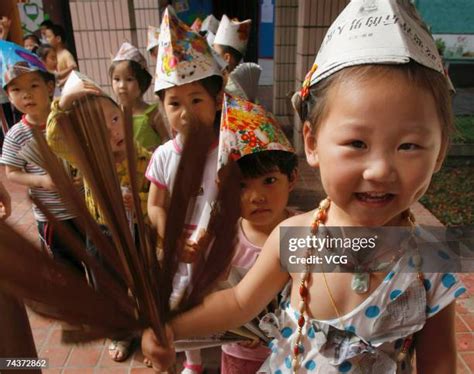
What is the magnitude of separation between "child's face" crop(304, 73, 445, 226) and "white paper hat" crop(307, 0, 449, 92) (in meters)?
0.05

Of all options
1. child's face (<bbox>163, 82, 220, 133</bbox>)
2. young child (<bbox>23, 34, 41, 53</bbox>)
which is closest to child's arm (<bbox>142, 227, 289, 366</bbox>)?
child's face (<bbox>163, 82, 220, 133</bbox>)

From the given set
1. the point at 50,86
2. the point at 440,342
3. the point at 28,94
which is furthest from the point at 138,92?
the point at 440,342

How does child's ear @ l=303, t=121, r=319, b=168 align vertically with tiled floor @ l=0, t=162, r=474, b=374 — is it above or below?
above

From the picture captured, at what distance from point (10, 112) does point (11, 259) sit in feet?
18.5

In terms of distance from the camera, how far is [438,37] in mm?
4391

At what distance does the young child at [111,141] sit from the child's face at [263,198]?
0.36 meters

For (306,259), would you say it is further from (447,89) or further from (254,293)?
(447,89)

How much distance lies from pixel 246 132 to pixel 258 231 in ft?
1.22

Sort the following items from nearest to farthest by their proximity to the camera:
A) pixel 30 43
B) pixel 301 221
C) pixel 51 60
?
1. pixel 301 221
2. pixel 51 60
3. pixel 30 43

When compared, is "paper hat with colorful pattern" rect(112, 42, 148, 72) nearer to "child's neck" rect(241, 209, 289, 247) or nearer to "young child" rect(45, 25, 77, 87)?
"child's neck" rect(241, 209, 289, 247)

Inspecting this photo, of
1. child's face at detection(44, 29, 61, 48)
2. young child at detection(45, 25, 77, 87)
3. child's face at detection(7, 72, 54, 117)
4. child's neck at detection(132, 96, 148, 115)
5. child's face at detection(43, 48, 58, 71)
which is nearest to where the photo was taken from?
child's face at detection(7, 72, 54, 117)

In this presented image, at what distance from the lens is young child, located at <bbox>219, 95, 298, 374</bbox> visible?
53.8 inches

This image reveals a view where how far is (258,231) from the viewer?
1485mm

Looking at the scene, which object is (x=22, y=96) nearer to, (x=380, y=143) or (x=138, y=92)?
(x=138, y=92)
